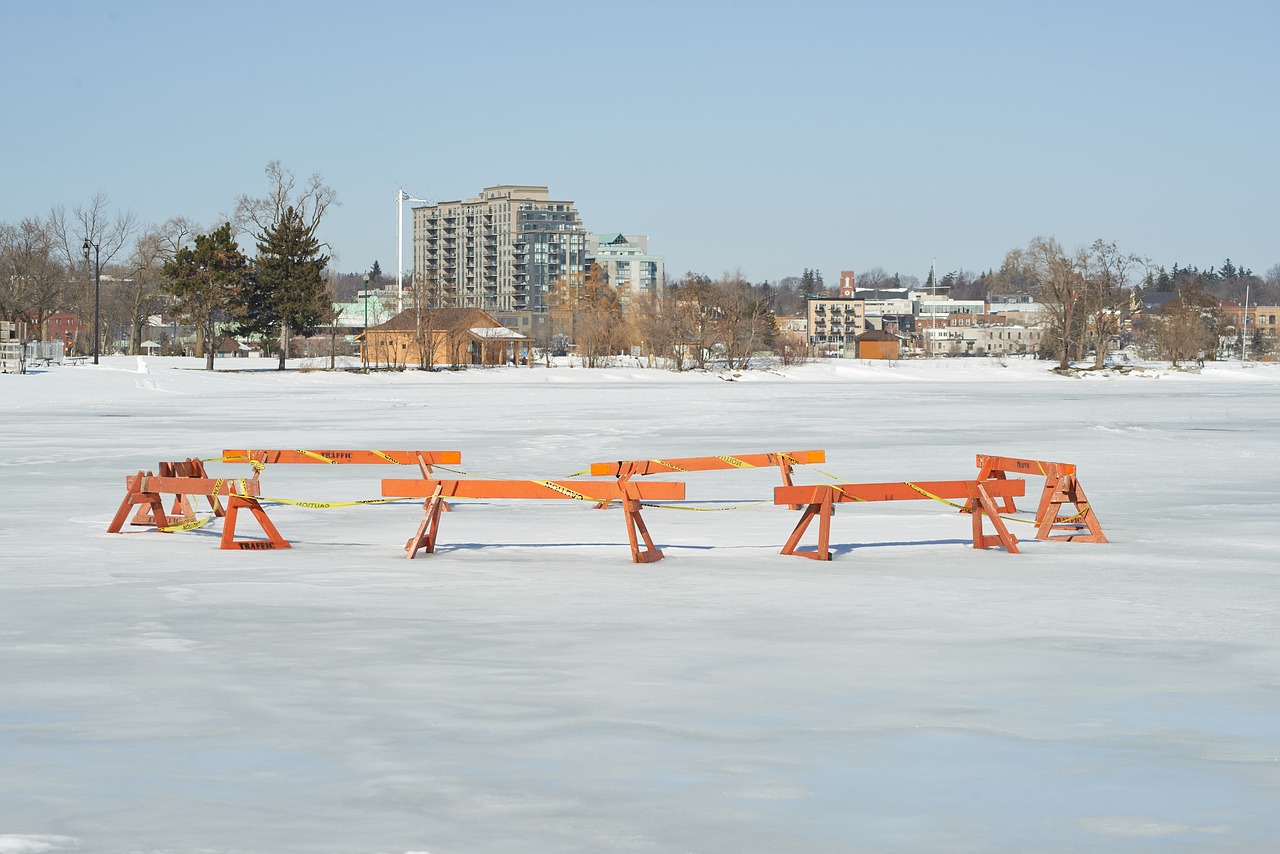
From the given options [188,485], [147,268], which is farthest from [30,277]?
[188,485]

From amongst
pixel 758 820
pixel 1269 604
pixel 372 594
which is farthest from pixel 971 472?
pixel 758 820

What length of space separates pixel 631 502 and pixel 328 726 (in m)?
5.78

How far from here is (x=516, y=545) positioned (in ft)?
42.3

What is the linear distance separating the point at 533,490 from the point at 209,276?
257 feet

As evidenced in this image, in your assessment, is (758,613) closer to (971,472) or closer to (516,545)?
(516,545)

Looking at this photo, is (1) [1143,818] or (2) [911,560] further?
(2) [911,560]

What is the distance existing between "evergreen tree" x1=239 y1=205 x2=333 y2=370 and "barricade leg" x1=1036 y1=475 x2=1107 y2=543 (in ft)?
254

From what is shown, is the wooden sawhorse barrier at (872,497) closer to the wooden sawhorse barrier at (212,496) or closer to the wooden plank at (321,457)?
the wooden plank at (321,457)

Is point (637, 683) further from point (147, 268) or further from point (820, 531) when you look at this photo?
point (147, 268)

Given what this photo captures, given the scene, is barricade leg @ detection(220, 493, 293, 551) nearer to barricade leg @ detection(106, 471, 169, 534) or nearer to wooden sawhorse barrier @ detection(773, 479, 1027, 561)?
barricade leg @ detection(106, 471, 169, 534)

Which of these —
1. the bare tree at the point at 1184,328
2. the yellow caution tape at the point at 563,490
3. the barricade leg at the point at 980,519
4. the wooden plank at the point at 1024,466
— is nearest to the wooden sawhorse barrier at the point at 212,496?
the yellow caution tape at the point at 563,490

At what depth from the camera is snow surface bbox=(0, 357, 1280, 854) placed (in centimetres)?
506

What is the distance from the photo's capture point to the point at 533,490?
11.8 metres

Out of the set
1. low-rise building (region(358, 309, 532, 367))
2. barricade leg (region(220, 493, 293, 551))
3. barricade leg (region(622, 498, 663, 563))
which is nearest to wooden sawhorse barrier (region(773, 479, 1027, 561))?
barricade leg (region(622, 498, 663, 563))
